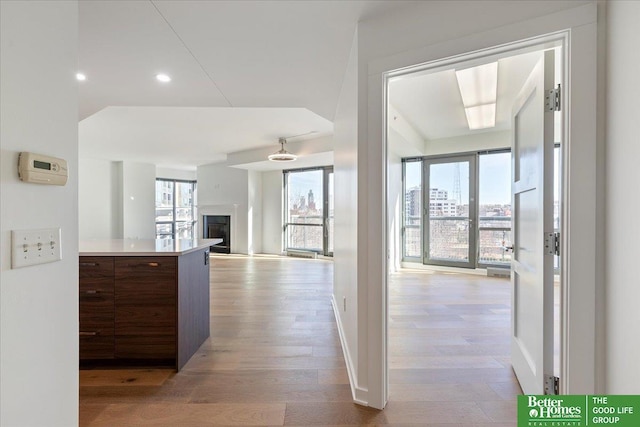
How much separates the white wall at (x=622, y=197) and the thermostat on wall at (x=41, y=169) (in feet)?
6.94

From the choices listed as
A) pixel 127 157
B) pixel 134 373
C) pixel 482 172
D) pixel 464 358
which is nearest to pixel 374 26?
pixel 464 358

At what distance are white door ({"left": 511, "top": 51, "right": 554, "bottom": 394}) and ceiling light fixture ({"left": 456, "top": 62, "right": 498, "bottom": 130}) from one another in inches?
38.7

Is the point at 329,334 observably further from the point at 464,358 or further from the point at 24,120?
the point at 24,120

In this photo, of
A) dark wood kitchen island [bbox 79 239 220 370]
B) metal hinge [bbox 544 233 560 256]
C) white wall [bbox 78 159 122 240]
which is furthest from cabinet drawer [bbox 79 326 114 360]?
white wall [bbox 78 159 122 240]

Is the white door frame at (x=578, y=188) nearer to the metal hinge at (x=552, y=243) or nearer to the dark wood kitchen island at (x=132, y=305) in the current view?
the metal hinge at (x=552, y=243)

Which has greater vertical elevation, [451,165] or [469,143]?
[469,143]

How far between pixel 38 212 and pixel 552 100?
2.31m

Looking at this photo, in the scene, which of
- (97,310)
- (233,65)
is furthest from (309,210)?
(97,310)

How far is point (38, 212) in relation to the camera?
38.4 inches

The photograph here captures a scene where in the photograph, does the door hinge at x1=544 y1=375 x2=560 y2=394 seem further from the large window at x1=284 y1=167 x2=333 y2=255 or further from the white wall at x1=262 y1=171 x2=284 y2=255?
the white wall at x1=262 y1=171 x2=284 y2=255

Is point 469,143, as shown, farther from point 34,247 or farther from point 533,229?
point 34,247

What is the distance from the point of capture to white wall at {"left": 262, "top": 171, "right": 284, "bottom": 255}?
331 inches

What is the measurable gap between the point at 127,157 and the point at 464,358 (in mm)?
8514

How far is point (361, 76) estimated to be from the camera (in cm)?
187
